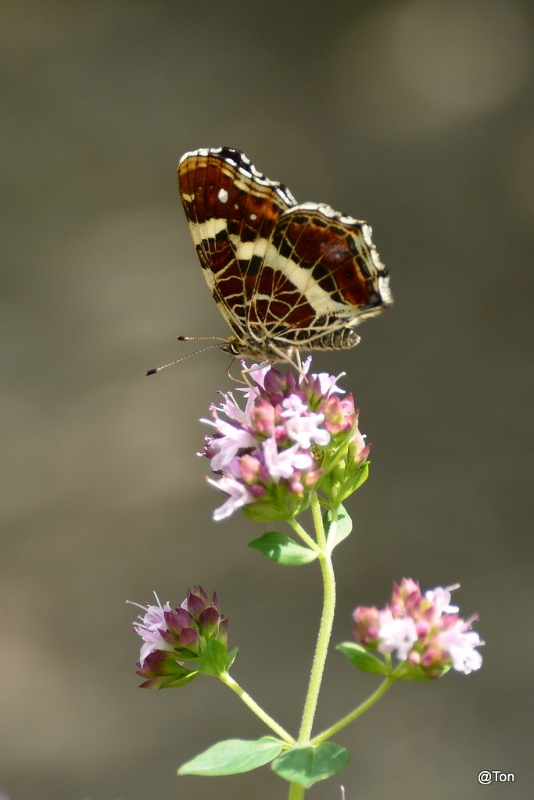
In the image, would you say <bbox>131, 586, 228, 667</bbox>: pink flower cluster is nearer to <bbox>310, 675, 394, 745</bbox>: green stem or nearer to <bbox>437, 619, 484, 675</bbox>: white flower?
<bbox>310, 675, 394, 745</bbox>: green stem

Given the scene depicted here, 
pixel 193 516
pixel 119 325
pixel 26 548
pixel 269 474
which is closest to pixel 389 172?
pixel 119 325

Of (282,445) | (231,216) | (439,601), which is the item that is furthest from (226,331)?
(439,601)

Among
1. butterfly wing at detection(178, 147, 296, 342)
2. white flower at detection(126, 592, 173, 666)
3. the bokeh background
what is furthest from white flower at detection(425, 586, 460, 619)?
the bokeh background

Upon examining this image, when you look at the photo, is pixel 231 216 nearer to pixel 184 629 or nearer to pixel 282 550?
pixel 282 550

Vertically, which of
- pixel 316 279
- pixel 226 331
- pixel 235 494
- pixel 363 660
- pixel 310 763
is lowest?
pixel 310 763

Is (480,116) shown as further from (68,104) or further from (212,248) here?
(212,248)

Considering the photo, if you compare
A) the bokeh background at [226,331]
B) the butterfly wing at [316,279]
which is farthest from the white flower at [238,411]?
the bokeh background at [226,331]
